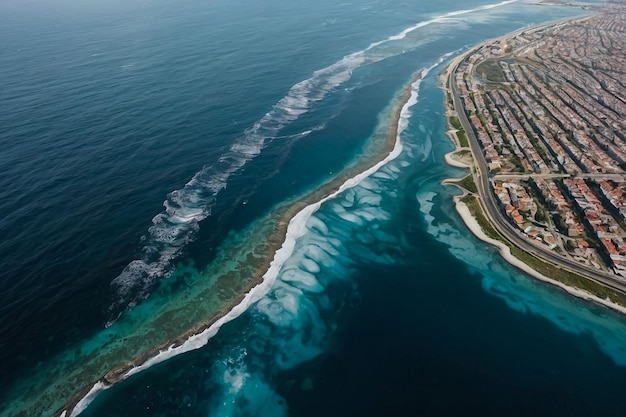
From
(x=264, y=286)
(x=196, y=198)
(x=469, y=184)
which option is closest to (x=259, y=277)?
(x=264, y=286)

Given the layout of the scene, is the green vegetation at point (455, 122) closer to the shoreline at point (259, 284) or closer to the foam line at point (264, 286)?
the shoreline at point (259, 284)

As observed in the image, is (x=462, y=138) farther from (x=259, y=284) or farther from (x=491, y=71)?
(x=259, y=284)

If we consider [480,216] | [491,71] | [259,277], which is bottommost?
[491,71]

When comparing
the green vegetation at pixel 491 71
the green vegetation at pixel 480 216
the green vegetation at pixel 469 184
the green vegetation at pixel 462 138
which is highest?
the green vegetation at pixel 480 216

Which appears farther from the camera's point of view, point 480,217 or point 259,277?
point 480,217

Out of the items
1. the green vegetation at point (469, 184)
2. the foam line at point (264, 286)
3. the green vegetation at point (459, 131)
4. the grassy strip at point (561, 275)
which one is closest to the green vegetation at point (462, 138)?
the green vegetation at point (459, 131)

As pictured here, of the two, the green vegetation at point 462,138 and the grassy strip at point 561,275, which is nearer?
the grassy strip at point 561,275
